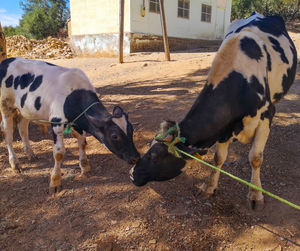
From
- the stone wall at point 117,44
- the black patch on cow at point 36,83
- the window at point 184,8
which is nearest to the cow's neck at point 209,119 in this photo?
the black patch on cow at point 36,83

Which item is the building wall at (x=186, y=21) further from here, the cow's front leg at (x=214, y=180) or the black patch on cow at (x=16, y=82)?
the cow's front leg at (x=214, y=180)

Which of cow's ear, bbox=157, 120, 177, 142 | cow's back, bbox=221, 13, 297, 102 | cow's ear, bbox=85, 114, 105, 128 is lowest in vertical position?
cow's ear, bbox=85, 114, 105, 128

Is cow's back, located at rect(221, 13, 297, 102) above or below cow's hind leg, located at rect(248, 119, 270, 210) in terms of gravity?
above

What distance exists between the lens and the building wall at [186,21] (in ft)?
47.6

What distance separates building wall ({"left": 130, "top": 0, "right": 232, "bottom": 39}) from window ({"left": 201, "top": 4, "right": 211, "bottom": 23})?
222 mm

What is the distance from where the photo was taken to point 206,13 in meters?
18.6

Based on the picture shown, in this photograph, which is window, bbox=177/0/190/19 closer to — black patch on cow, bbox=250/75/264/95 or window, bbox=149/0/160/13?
window, bbox=149/0/160/13

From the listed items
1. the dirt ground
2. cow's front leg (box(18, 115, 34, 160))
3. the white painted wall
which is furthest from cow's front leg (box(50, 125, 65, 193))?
the white painted wall

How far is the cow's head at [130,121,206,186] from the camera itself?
251 centimetres

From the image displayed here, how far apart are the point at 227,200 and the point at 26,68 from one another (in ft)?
11.3

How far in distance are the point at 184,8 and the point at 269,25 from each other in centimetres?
1444

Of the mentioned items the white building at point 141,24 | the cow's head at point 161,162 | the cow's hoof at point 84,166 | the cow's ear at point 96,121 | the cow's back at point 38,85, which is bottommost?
the cow's hoof at point 84,166

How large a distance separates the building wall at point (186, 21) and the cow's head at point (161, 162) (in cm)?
1276

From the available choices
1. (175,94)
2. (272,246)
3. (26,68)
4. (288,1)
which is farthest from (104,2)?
(288,1)
